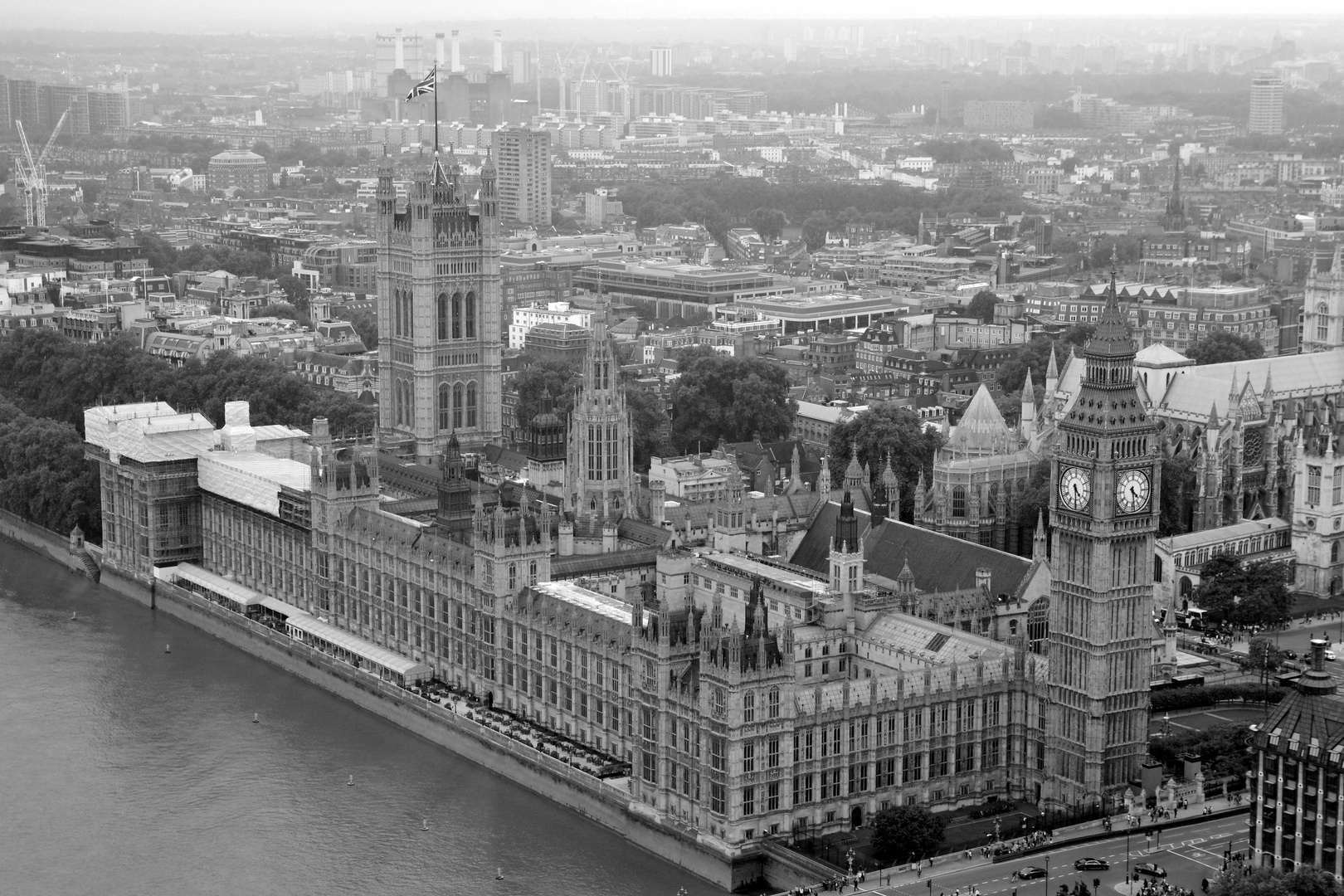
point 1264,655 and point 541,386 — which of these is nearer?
point 1264,655

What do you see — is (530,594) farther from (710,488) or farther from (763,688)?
(710,488)

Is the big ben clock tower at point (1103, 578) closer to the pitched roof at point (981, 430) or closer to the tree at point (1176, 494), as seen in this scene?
the tree at point (1176, 494)

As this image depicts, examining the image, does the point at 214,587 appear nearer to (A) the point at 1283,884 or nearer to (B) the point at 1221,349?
(A) the point at 1283,884

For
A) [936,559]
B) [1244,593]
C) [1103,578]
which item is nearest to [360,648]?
[936,559]

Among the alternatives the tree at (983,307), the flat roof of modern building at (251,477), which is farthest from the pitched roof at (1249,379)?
the tree at (983,307)

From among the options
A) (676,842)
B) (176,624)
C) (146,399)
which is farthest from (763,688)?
(146,399)

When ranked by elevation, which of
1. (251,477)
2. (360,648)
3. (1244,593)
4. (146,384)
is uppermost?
(251,477)

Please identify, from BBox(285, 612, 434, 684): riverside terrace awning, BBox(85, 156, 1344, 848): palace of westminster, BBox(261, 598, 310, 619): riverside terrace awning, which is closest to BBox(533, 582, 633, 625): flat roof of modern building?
BBox(85, 156, 1344, 848): palace of westminster
